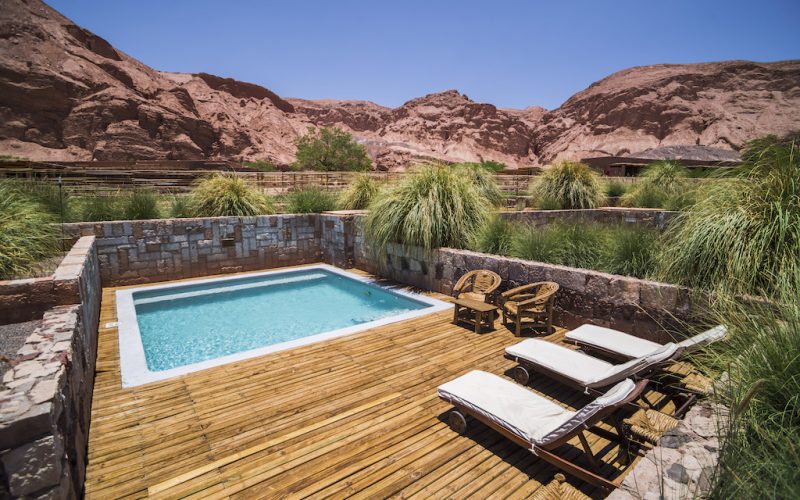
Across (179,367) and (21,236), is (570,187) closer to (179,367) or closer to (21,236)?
(179,367)

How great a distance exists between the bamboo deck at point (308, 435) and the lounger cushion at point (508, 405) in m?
0.26

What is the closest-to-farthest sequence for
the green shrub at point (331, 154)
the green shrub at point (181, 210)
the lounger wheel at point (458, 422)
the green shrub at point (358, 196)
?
the lounger wheel at point (458, 422), the green shrub at point (181, 210), the green shrub at point (358, 196), the green shrub at point (331, 154)

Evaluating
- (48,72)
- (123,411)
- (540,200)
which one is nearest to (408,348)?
(123,411)

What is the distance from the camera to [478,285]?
5.14 meters

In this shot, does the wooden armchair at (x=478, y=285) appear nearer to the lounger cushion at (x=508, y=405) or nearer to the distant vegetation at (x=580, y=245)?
the distant vegetation at (x=580, y=245)

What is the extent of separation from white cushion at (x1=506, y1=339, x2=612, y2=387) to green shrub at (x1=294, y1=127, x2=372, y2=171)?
31.6 m

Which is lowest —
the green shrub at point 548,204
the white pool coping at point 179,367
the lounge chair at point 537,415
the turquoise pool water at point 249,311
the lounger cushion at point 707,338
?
the turquoise pool water at point 249,311

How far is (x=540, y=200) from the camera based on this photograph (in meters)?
10.5

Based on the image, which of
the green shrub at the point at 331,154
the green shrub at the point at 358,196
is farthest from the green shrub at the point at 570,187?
the green shrub at the point at 331,154

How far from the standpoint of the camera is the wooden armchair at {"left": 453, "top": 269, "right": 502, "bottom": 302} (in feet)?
15.5

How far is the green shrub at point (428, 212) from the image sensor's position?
5.97m

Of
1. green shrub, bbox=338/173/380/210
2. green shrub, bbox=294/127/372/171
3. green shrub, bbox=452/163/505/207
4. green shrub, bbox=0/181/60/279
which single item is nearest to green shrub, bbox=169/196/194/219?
green shrub, bbox=0/181/60/279

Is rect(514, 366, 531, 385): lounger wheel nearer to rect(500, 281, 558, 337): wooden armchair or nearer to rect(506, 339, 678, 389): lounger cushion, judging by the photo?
rect(506, 339, 678, 389): lounger cushion

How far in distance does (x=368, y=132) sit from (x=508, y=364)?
69.6m
